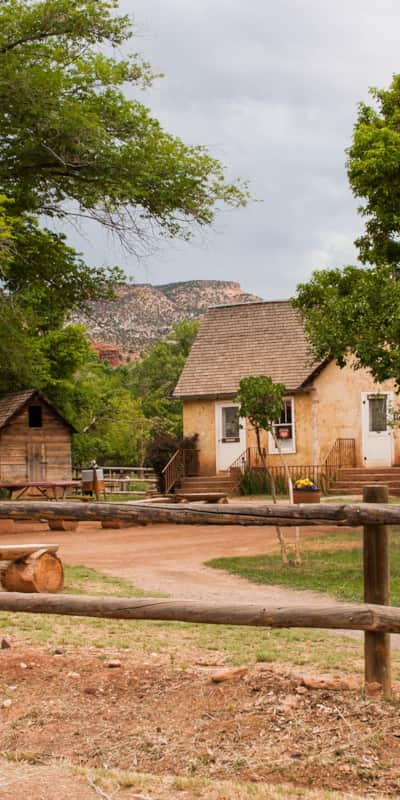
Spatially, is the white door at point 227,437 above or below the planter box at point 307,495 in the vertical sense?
above

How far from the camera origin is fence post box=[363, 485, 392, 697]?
5.99 metres

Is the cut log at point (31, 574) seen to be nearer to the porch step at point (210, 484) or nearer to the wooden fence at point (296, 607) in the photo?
the wooden fence at point (296, 607)

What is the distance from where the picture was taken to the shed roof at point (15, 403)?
31256 mm

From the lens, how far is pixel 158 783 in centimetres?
469

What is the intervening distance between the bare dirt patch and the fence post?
0.66 feet

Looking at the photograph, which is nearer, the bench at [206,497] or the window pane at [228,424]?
the bench at [206,497]

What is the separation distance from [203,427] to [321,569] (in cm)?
2085

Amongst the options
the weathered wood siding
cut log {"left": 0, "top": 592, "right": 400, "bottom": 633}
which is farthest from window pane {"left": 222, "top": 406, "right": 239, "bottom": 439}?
cut log {"left": 0, "top": 592, "right": 400, "bottom": 633}

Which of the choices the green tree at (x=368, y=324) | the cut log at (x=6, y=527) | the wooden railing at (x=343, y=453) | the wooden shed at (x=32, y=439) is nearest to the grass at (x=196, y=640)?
the green tree at (x=368, y=324)

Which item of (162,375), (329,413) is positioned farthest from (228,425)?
(162,375)

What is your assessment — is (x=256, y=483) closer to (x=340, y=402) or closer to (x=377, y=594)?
(x=340, y=402)

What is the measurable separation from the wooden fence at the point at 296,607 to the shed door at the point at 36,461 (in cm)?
2582

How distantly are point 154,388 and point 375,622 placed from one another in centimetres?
7093

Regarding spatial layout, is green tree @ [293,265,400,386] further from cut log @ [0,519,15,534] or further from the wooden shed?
→ the wooden shed
